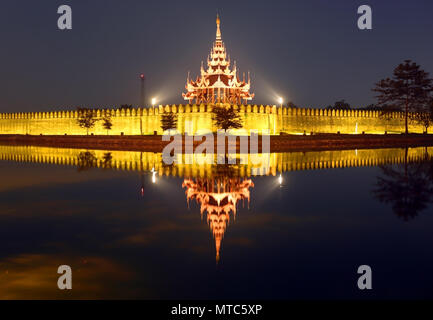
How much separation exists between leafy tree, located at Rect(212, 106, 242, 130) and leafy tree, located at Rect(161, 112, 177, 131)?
3500mm

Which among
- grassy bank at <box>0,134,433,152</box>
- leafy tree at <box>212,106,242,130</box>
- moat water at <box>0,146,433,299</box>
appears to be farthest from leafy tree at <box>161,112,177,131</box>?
moat water at <box>0,146,433,299</box>

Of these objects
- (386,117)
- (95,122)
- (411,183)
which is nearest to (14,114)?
(95,122)

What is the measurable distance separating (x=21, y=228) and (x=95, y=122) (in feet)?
142

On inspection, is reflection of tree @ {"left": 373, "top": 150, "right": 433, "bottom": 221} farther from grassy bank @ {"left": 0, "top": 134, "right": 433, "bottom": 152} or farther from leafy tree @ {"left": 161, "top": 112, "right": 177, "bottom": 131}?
leafy tree @ {"left": 161, "top": 112, "right": 177, "bottom": 131}

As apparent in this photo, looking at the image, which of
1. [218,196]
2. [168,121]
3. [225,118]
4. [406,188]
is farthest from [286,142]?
[218,196]

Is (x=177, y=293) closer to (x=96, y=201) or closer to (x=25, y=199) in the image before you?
(x=96, y=201)

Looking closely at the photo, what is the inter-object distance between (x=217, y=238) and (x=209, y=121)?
35.1m

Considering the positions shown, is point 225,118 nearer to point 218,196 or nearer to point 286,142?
point 286,142

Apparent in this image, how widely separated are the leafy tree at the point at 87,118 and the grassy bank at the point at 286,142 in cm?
620

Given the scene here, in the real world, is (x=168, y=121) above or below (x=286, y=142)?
above

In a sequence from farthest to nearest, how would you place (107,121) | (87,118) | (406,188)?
(87,118) → (107,121) → (406,188)

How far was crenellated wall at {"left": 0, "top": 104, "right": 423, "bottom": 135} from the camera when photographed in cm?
4275

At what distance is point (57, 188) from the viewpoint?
44.5 ft

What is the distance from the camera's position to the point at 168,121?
41.7 metres
